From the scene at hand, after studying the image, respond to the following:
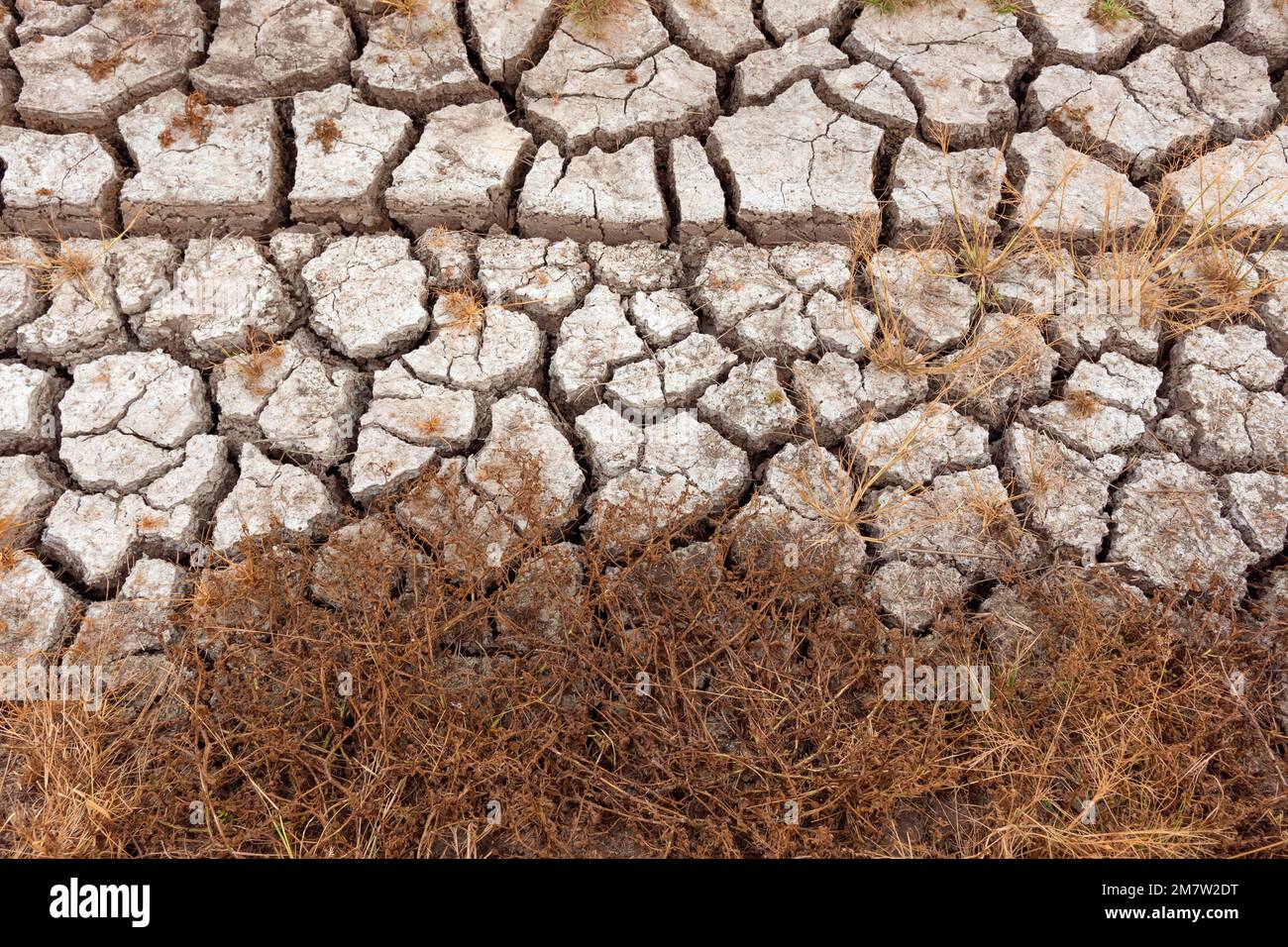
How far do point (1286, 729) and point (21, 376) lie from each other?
12.5 feet

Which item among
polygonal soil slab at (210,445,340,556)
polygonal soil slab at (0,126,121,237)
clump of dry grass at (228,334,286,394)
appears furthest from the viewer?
polygonal soil slab at (0,126,121,237)

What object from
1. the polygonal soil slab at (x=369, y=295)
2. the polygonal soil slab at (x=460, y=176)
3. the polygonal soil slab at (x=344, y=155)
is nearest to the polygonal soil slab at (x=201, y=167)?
the polygonal soil slab at (x=344, y=155)

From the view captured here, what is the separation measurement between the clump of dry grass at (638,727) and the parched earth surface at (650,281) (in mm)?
182

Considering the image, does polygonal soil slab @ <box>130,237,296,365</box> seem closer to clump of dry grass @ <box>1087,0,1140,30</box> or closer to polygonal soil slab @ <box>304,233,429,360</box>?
polygonal soil slab @ <box>304,233,429,360</box>

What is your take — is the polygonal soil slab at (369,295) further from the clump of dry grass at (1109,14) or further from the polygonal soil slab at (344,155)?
the clump of dry grass at (1109,14)

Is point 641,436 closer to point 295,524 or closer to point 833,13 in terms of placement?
point 295,524

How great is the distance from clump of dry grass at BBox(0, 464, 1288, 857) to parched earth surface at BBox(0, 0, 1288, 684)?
18 centimetres

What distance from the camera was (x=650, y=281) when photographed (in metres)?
2.99

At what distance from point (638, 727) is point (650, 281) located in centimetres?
148

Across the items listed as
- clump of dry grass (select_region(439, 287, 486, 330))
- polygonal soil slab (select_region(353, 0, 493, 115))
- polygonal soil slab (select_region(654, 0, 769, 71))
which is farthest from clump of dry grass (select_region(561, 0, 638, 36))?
clump of dry grass (select_region(439, 287, 486, 330))

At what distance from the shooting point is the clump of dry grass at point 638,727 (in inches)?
86.4

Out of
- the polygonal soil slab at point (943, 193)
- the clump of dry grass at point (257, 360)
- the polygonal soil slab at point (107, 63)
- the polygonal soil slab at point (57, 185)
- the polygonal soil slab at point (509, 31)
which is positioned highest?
the polygonal soil slab at point (509, 31)

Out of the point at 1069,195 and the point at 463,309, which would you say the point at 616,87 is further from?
the point at 1069,195

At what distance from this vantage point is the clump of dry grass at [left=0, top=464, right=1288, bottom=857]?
2195 mm
